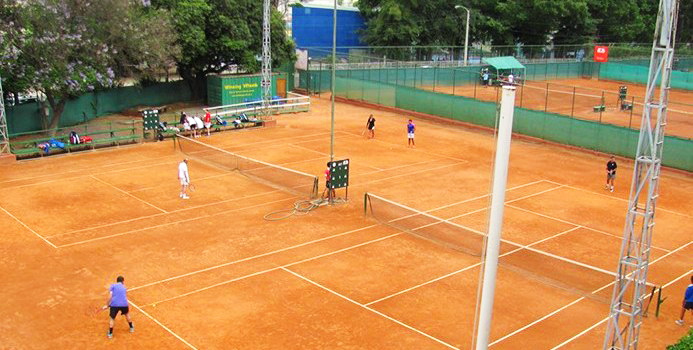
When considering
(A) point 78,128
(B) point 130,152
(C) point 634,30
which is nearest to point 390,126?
(B) point 130,152

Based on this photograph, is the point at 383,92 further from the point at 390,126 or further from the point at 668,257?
the point at 668,257

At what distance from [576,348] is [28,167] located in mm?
26473

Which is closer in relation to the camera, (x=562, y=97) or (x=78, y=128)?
(x=78, y=128)

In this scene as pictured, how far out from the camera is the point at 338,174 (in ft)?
84.7

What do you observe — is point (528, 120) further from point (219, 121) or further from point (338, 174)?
point (338, 174)

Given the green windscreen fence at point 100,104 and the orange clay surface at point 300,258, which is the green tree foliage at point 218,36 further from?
the orange clay surface at point 300,258

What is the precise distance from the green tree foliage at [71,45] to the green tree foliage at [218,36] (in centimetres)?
500

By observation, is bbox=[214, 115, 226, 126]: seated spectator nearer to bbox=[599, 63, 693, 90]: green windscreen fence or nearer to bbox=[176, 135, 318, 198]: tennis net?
bbox=[176, 135, 318, 198]: tennis net

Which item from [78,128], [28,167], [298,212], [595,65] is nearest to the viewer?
[298,212]

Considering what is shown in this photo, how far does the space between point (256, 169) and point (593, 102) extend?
1434 inches

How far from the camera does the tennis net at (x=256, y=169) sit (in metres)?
28.5

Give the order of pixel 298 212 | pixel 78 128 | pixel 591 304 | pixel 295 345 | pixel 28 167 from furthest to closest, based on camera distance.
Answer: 1. pixel 78 128
2. pixel 28 167
3. pixel 298 212
4. pixel 591 304
5. pixel 295 345

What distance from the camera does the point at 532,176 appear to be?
32250 millimetres

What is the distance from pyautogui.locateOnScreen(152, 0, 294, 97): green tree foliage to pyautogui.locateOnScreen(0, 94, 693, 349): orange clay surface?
1478 cm
